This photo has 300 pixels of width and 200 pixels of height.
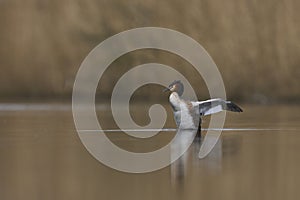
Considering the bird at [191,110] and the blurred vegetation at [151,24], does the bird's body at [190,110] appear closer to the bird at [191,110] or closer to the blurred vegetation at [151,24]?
the bird at [191,110]

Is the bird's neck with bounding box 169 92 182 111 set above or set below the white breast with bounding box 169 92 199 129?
above

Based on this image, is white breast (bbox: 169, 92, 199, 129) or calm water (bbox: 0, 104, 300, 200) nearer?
calm water (bbox: 0, 104, 300, 200)

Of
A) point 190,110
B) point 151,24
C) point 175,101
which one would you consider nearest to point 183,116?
point 190,110

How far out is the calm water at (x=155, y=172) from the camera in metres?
6.63

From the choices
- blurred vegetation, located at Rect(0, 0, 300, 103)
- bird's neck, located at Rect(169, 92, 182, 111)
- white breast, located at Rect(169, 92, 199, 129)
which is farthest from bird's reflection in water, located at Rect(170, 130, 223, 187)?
blurred vegetation, located at Rect(0, 0, 300, 103)

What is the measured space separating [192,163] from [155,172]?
28.7 inches

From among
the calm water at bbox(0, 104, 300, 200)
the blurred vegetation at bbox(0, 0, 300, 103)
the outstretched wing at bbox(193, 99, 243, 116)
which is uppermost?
the blurred vegetation at bbox(0, 0, 300, 103)

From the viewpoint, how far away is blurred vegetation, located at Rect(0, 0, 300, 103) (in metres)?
19.0

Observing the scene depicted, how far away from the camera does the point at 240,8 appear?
65.1 feet

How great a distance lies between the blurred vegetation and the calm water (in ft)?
18.1

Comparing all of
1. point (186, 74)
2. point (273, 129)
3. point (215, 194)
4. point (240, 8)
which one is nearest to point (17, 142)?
point (273, 129)

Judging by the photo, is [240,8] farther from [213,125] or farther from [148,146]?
[148,146]

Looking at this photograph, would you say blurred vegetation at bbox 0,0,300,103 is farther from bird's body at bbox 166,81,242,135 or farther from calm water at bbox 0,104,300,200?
bird's body at bbox 166,81,242,135

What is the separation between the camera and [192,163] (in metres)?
8.63
